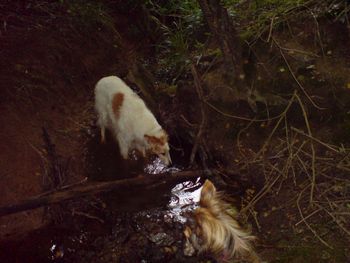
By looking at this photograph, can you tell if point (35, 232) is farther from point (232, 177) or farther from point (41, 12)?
point (41, 12)

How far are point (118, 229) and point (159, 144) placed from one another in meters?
1.28

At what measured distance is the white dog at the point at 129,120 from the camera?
16.9 feet

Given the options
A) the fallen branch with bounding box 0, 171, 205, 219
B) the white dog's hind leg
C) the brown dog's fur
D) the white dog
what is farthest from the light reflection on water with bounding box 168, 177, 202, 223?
the brown dog's fur

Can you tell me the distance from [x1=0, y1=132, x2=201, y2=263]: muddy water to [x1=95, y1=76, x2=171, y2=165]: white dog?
1.28 ft

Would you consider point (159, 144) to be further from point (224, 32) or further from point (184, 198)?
point (224, 32)

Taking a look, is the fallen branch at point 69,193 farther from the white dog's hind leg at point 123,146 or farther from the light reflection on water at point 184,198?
the white dog's hind leg at point 123,146

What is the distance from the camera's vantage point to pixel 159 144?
512cm

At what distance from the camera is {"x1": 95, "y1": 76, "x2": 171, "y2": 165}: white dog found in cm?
515

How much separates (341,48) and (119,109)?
3210 millimetres

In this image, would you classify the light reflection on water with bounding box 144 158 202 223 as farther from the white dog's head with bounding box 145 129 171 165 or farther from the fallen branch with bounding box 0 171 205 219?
the fallen branch with bounding box 0 171 205 219

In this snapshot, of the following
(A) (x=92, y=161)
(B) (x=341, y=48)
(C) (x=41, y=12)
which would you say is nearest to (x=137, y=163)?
(A) (x=92, y=161)

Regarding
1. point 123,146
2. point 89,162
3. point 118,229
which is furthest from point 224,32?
point 118,229

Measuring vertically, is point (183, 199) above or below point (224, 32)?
below

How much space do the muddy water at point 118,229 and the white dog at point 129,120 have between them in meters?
0.39
